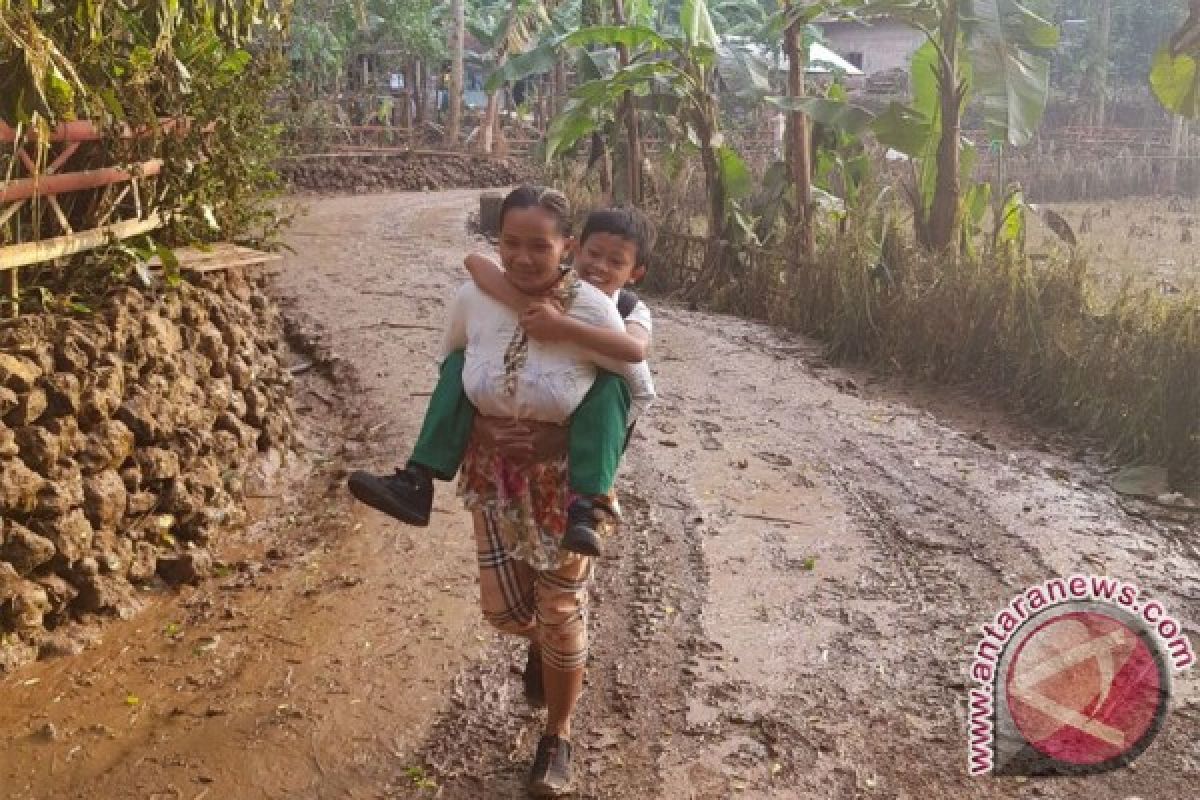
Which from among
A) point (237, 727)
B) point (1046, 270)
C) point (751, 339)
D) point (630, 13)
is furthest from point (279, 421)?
point (630, 13)

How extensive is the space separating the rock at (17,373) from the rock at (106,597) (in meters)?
0.64

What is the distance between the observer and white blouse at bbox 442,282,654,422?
2.59 m

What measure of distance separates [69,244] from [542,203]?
7.65 ft

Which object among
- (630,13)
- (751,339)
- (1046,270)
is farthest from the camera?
(630,13)

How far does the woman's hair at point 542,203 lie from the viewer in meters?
2.55

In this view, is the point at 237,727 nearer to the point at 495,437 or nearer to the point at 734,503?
the point at 495,437

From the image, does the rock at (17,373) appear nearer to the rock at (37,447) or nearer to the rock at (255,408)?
the rock at (37,447)

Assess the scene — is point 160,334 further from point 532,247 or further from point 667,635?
point 532,247

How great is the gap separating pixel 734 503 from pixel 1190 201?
1951cm

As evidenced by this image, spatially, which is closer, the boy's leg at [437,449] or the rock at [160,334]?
the boy's leg at [437,449]

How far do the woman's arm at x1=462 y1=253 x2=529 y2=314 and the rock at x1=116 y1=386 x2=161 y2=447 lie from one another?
214 centimetres

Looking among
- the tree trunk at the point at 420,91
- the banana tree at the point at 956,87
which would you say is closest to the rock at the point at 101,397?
the banana tree at the point at 956,87

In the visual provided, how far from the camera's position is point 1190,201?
21.5m

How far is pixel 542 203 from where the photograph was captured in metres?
2.55
